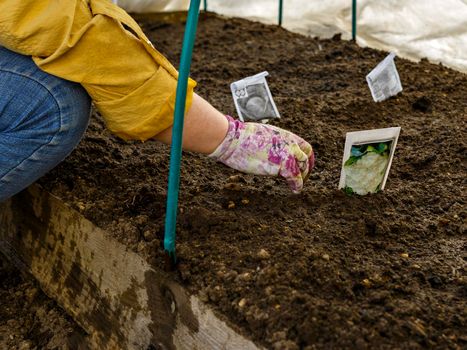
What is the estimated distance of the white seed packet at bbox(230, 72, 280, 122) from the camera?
212 cm

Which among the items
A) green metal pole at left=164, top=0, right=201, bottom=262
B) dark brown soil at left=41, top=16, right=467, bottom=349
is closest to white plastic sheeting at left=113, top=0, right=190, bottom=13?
dark brown soil at left=41, top=16, right=467, bottom=349

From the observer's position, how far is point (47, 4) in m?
1.27

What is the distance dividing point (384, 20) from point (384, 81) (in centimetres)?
83

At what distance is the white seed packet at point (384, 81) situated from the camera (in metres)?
2.27

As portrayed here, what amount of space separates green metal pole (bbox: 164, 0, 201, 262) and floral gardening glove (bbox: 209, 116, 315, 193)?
0.22m

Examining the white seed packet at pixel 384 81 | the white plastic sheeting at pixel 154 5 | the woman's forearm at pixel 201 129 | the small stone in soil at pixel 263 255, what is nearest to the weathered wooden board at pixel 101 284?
the small stone in soil at pixel 263 255

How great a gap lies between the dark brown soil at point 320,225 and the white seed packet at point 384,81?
3cm

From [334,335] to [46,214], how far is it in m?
0.86

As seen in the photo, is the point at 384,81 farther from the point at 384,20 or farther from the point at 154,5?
the point at 154,5

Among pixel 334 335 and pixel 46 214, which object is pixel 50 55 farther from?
pixel 334 335

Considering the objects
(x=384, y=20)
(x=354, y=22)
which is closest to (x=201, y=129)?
(x=354, y=22)

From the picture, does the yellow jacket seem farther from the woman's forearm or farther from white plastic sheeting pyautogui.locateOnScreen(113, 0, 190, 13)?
white plastic sheeting pyautogui.locateOnScreen(113, 0, 190, 13)

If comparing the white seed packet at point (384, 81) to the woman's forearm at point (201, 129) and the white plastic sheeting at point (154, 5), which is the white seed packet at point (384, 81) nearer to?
the woman's forearm at point (201, 129)

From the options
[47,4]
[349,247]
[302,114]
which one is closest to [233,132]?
[349,247]
